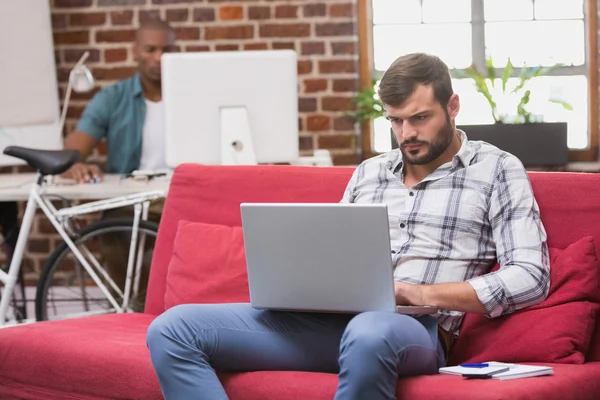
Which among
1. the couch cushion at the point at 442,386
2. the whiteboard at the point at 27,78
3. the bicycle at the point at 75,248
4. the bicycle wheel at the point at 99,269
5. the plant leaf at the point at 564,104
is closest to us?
the couch cushion at the point at 442,386

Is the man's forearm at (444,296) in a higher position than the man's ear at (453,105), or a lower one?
lower

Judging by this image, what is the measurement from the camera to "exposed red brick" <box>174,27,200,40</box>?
191 inches

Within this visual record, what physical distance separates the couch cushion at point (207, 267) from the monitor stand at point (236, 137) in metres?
0.69

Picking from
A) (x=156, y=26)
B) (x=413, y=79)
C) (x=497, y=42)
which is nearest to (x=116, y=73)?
(x=156, y=26)

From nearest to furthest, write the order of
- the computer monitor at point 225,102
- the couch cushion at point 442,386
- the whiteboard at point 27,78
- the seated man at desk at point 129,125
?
the couch cushion at point 442,386 → the computer monitor at point 225,102 → the seated man at desk at point 129,125 → the whiteboard at point 27,78

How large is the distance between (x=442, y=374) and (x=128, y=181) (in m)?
2.04

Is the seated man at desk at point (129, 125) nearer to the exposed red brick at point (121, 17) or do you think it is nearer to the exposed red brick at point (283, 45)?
the exposed red brick at point (121, 17)

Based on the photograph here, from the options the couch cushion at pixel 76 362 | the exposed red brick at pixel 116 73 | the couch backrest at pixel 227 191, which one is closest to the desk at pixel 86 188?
the couch backrest at pixel 227 191

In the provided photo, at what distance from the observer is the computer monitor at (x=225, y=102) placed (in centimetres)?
343

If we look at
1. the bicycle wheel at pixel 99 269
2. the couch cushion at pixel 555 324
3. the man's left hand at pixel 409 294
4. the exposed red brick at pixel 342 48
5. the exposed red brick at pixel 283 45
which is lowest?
the bicycle wheel at pixel 99 269

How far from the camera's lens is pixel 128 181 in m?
3.84

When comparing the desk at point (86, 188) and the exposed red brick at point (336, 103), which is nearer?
the desk at point (86, 188)

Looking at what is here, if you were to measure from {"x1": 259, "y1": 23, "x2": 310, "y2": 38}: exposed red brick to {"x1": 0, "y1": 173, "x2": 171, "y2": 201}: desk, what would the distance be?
129cm

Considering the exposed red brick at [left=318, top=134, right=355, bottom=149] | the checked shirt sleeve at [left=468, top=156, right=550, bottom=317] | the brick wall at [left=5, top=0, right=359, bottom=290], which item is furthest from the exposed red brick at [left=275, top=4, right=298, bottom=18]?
the checked shirt sleeve at [left=468, top=156, right=550, bottom=317]
